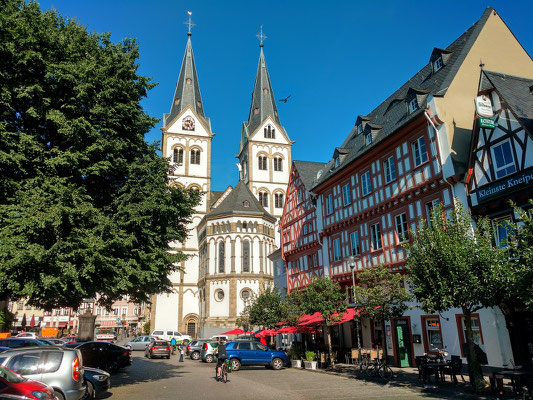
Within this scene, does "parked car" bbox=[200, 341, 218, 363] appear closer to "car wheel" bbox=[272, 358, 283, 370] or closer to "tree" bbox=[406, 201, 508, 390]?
"car wheel" bbox=[272, 358, 283, 370]

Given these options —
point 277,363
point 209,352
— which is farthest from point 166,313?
point 277,363

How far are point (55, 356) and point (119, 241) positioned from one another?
Answer: 404cm

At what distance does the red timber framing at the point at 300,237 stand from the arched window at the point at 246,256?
19.6m

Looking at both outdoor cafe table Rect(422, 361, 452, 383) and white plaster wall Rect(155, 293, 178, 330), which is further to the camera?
white plaster wall Rect(155, 293, 178, 330)

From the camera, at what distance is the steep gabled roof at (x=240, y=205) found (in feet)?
184

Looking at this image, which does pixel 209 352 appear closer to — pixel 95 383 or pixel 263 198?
pixel 95 383

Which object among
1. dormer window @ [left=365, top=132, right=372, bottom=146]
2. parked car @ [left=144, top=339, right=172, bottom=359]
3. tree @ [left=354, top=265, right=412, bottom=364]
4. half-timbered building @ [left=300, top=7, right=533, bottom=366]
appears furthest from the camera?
parked car @ [left=144, top=339, right=172, bottom=359]

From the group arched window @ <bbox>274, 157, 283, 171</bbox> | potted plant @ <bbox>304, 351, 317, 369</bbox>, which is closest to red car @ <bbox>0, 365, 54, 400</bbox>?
potted plant @ <bbox>304, 351, 317, 369</bbox>

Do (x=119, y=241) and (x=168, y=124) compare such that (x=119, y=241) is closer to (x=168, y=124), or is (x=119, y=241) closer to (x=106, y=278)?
(x=106, y=278)

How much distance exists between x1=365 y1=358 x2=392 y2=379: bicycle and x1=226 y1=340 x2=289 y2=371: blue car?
21.6 ft

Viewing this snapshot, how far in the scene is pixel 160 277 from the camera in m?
16.9

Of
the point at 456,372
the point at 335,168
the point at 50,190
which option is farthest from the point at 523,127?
the point at 50,190

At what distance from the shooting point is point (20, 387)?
319 inches

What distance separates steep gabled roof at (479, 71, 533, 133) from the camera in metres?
16.0
